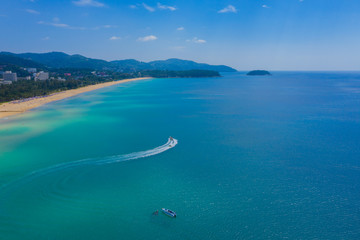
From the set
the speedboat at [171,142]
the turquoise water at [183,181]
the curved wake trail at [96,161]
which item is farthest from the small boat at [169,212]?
the speedboat at [171,142]

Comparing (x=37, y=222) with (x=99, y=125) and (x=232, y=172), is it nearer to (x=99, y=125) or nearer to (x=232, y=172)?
(x=232, y=172)

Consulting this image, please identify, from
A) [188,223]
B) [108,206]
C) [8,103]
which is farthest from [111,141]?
[8,103]

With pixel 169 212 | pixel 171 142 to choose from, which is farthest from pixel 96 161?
pixel 169 212

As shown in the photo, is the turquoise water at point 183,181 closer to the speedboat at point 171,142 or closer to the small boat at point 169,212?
the small boat at point 169,212

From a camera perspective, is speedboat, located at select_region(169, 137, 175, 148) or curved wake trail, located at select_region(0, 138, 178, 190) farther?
speedboat, located at select_region(169, 137, 175, 148)

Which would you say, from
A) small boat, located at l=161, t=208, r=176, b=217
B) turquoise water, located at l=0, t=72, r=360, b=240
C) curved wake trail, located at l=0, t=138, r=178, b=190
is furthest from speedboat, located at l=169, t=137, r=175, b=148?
small boat, located at l=161, t=208, r=176, b=217

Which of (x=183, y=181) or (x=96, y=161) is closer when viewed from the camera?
(x=183, y=181)

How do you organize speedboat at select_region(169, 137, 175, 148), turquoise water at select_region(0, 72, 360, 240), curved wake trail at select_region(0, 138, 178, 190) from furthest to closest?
speedboat at select_region(169, 137, 175, 148)
curved wake trail at select_region(0, 138, 178, 190)
turquoise water at select_region(0, 72, 360, 240)

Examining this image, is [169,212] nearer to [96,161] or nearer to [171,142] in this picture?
[96,161]

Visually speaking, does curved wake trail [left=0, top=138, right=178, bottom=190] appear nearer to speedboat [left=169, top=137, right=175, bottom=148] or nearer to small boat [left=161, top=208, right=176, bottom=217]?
speedboat [left=169, top=137, right=175, bottom=148]
